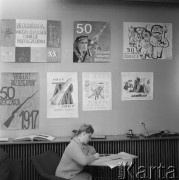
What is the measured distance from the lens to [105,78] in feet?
15.1

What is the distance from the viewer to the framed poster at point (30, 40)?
4355mm

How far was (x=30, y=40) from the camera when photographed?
14.5ft

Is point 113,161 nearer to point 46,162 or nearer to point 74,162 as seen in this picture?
point 74,162

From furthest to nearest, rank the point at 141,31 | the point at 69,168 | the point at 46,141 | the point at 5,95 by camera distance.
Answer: the point at 141,31
the point at 5,95
the point at 46,141
the point at 69,168

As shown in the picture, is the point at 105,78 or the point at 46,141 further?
the point at 105,78

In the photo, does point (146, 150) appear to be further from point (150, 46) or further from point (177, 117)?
point (150, 46)

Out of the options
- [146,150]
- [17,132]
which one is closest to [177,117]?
[146,150]

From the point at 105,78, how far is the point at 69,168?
1818 millimetres

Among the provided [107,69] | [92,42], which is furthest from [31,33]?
[107,69]

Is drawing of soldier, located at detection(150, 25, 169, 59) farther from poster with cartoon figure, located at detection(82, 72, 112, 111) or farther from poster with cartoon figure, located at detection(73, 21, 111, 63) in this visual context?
poster with cartoon figure, located at detection(82, 72, 112, 111)

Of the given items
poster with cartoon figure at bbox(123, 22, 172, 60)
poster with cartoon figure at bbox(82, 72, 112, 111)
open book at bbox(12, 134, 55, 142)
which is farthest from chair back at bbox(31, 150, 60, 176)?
poster with cartoon figure at bbox(123, 22, 172, 60)

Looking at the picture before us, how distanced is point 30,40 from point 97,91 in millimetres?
1379

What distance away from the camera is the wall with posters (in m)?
4.43

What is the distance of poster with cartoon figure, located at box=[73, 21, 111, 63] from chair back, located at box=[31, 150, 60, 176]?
165 centimetres
